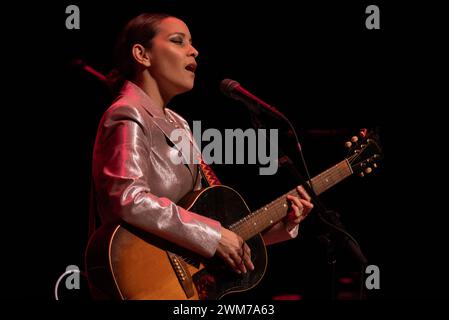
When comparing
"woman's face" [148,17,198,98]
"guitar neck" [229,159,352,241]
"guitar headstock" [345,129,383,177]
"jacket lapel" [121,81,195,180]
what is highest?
"woman's face" [148,17,198,98]

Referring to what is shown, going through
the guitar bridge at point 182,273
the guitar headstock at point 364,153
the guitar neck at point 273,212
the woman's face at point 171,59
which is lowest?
the guitar bridge at point 182,273

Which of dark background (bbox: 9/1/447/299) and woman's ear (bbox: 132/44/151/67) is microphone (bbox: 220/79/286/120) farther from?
dark background (bbox: 9/1/447/299)

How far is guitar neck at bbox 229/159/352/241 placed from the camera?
2496mm

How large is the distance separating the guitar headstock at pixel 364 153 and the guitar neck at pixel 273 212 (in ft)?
0.20

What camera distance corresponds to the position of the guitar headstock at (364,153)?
10.2 feet

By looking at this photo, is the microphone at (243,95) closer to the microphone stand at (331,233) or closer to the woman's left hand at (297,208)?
the microphone stand at (331,233)

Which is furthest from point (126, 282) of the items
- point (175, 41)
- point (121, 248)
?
point (175, 41)

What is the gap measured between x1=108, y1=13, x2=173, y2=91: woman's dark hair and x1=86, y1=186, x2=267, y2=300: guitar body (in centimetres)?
78

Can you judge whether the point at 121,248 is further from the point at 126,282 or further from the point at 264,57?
the point at 264,57

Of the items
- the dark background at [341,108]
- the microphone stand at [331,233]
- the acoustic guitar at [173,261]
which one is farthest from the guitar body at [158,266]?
the dark background at [341,108]

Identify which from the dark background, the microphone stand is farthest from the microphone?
the dark background

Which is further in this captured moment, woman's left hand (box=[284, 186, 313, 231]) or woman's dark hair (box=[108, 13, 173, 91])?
woman's left hand (box=[284, 186, 313, 231])

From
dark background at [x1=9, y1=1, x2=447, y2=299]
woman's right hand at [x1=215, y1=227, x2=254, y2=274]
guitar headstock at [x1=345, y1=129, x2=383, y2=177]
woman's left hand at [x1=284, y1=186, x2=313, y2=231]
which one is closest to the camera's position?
woman's right hand at [x1=215, y1=227, x2=254, y2=274]

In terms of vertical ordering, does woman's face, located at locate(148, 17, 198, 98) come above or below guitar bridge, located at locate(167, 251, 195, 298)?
above
